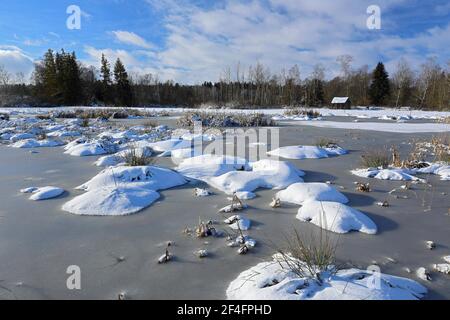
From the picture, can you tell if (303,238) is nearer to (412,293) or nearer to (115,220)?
(412,293)

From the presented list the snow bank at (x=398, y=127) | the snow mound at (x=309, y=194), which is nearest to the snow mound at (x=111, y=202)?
the snow mound at (x=309, y=194)

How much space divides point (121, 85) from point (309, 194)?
43048 mm

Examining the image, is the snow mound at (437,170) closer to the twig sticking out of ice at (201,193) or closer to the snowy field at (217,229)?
the snowy field at (217,229)

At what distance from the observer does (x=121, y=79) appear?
42406mm

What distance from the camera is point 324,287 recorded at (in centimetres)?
189

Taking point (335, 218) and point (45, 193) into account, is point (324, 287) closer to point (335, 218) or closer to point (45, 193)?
point (335, 218)

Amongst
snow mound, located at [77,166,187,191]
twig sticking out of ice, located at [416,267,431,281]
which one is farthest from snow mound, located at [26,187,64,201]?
twig sticking out of ice, located at [416,267,431,281]

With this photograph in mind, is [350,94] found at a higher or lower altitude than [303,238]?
higher

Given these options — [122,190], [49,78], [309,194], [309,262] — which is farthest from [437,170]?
[49,78]

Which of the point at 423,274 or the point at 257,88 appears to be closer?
the point at 423,274

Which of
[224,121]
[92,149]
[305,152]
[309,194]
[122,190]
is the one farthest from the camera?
[224,121]

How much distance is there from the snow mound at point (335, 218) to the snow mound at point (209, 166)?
1.88 meters
